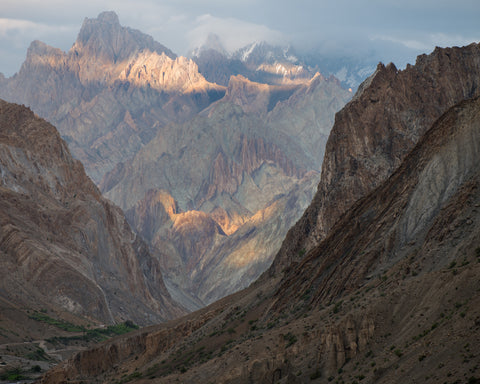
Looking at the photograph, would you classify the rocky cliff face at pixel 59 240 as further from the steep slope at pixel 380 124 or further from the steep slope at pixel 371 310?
the steep slope at pixel 371 310

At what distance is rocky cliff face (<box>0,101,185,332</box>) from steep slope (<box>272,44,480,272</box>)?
5315cm

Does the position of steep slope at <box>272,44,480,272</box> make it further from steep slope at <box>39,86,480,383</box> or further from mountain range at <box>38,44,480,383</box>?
steep slope at <box>39,86,480,383</box>

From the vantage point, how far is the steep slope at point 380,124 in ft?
275

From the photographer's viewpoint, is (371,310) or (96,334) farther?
(96,334)

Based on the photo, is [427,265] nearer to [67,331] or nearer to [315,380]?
[315,380]

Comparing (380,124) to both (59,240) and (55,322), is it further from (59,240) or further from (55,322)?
(59,240)

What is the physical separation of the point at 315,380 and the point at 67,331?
81.5 metres

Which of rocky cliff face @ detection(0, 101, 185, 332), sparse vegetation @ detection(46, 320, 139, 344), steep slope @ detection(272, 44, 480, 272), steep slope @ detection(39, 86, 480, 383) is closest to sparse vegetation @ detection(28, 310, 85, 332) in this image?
sparse vegetation @ detection(46, 320, 139, 344)

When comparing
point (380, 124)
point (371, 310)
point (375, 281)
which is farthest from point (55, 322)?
point (371, 310)

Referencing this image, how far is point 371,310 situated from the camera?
3962 cm

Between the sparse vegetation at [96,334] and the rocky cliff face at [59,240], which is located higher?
the rocky cliff face at [59,240]

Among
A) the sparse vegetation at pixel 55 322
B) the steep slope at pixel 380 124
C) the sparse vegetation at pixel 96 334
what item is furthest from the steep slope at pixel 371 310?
the sparse vegetation at pixel 55 322

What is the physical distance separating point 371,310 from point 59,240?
11612cm

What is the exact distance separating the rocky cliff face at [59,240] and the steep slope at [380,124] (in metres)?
53.2
